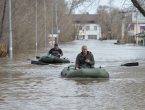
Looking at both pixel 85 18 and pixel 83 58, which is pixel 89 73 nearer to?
pixel 83 58

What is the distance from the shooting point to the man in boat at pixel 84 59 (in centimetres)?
1638

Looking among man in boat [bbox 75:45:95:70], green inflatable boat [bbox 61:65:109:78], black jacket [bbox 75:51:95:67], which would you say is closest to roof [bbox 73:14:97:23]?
man in boat [bbox 75:45:95:70]

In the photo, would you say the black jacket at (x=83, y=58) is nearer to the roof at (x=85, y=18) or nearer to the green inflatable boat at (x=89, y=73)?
the green inflatable boat at (x=89, y=73)

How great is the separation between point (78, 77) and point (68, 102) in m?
5.46

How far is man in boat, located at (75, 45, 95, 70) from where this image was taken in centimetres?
1638

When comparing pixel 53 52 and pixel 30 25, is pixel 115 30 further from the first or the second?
pixel 53 52

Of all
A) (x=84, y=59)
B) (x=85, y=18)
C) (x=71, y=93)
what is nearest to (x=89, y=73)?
(x=84, y=59)

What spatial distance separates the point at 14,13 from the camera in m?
38.7

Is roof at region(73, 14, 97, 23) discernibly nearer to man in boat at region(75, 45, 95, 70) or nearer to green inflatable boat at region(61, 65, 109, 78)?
man in boat at region(75, 45, 95, 70)

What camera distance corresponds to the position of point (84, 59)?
1653cm

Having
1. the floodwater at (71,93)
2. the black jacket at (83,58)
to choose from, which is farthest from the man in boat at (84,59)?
the floodwater at (71,93)

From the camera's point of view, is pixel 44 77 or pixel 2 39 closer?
pixel 44 77

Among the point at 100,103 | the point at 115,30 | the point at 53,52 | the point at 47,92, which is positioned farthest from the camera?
the point at 115,30

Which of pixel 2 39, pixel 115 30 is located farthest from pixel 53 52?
pixel 115 30
